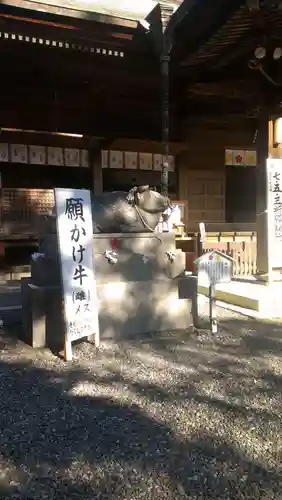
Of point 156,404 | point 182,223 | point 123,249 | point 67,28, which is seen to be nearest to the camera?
point 156,404

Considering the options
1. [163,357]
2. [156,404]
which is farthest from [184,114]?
[156,404]

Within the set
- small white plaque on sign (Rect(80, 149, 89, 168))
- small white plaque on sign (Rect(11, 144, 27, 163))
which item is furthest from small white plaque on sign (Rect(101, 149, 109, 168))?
small white plaque on sign (Rect(11, 144, 27, 163))

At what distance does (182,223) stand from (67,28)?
5.53 metres

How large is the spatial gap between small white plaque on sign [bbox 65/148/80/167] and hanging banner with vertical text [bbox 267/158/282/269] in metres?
4.74

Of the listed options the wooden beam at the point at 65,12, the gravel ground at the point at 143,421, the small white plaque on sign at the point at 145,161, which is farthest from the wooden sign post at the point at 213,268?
the small white plaque on sign at the point at 145,161

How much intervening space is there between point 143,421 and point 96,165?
827 cm

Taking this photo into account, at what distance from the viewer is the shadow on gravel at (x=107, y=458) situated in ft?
8.30

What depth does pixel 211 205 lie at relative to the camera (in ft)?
41.9

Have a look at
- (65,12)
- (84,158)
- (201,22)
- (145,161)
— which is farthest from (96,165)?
(201,22)

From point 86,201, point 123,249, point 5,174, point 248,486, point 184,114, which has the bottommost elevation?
point 248,486

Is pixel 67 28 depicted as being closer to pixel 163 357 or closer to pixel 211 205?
pixel 163 357

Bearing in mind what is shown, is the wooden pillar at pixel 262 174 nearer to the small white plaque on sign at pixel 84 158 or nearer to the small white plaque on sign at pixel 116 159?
the small white plaque on sign at pixel 116 159

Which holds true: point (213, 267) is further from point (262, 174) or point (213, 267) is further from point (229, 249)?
point (229, 249)

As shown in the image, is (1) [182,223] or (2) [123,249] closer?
(2) [123,249]
